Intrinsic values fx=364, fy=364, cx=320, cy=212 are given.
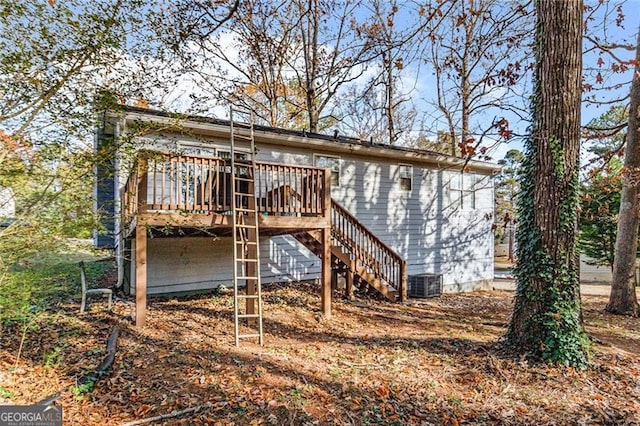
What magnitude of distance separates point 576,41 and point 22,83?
25.2ft

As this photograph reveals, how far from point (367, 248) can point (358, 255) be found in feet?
2.10

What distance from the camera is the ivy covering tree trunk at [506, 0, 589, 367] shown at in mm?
5441

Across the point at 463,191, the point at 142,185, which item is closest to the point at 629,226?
the point at 463,191

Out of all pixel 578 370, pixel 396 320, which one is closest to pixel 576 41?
pixel 578 370

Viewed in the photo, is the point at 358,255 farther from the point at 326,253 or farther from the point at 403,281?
the point at 326,253

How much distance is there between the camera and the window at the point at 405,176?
12.3 meters

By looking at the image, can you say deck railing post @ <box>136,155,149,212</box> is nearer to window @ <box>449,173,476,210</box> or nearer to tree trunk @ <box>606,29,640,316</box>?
window @ <box>449,173,476,210</box>

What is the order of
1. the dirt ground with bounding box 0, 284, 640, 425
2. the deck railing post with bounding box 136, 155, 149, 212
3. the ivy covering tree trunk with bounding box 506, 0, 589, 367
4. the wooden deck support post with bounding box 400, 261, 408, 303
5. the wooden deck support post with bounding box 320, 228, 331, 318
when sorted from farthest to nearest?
the wooden deck support post with bounding box 400, 261, 408, 303, the wooden deck support post with bounding box 320, 228, 331, 318, the deck railing post with bounding box 136, 155, 149, 212, the ivy covering tree trunk with bounding box 506, 0, 589, 367, the dirt ground with bounding box 0, 284, 640, 425

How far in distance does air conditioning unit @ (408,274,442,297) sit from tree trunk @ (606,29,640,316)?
4.50 m

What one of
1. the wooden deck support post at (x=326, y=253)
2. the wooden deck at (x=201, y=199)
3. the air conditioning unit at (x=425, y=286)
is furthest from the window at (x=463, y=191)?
the wooden deck at (x=201, y=199)

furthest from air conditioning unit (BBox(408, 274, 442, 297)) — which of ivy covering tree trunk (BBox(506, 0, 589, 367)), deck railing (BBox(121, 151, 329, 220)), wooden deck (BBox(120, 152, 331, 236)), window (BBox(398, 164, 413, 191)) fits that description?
ivy covering tree trunk (BBox(506, 0, 589, 367))

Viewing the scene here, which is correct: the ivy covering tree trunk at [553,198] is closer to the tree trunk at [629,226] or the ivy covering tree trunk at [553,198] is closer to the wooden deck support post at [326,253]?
the wooden deck support post at [326,253]

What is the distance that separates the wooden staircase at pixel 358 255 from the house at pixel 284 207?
35 millimetres

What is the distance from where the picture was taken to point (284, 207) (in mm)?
7270
